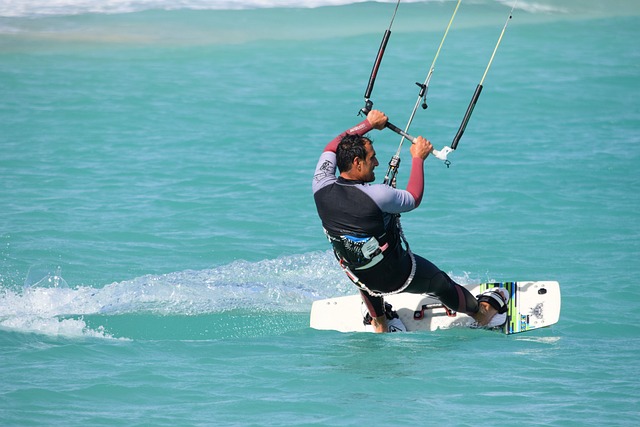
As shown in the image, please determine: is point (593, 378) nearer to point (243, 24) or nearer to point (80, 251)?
point (80, 251)

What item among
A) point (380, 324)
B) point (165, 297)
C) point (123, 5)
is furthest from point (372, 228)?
point (123, 5)

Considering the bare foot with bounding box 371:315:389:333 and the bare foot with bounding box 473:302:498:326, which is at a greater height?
the bare foot with bounding box 473:302:498:326

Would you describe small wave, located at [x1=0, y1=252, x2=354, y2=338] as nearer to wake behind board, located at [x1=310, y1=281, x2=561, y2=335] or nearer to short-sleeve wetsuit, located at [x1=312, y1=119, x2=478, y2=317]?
wake behind board, located at [x1=310, y1=281, x2=561, y2=335]

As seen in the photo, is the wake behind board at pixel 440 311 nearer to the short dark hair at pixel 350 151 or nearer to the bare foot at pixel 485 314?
the bare foot at pixel 485 314

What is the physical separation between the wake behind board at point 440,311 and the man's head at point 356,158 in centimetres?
153

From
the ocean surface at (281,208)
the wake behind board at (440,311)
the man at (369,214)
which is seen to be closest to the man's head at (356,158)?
the man at (369,214)

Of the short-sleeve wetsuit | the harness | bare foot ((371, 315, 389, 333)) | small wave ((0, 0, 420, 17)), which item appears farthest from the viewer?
small wave ((0, 0, 420, 17))

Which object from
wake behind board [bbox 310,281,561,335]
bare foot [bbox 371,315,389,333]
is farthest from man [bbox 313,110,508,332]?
wake behind board [bbox 310,281,561,335]

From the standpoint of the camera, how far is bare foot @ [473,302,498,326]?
6.62 metres

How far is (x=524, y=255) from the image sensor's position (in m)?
8.72

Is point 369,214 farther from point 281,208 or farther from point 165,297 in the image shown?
point 281,208

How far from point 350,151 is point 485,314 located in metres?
1.80

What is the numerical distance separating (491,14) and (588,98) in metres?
5.29

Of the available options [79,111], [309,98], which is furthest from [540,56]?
[79,111]
